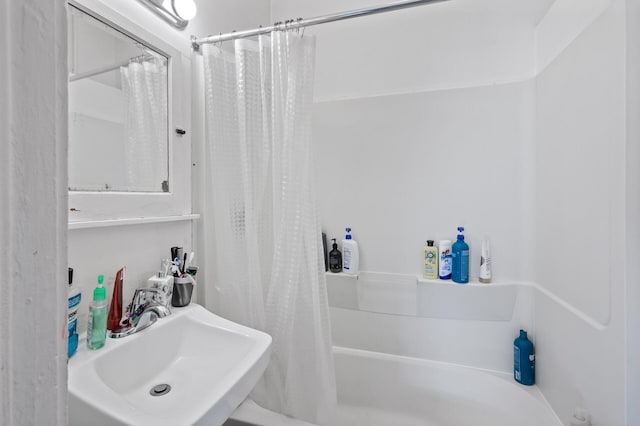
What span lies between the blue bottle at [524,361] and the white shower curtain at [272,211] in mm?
1004

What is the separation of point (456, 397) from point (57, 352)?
1.80 m

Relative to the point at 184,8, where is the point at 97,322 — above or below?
below

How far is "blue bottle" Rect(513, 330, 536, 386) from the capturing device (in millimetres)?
1472

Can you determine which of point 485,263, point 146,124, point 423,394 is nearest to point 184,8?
point 146,124

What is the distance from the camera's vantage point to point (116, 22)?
0.93 metres

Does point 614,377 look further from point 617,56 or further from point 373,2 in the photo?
point 373,2

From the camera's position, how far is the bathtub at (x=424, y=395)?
1.44 m

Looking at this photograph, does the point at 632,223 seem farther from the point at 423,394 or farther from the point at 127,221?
the point at 127,221

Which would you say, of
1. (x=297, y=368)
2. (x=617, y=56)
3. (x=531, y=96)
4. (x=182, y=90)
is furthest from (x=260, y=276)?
(x=531, y=96)

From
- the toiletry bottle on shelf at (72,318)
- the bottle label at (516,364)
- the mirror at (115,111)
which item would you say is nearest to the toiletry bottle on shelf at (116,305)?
the toiletry bottle on shelf at (72,318)

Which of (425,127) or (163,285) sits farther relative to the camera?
(425,127)

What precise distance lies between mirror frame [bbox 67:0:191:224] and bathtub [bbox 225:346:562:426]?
128 cm

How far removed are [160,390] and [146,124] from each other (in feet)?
2.84

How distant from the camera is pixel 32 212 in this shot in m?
0.25
